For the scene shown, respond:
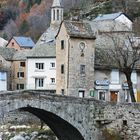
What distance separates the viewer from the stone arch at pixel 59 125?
46306 mm

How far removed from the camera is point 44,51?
88.3 m

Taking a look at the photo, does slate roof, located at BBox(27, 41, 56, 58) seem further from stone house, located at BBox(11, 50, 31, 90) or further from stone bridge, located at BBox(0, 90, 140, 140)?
stone bridge, located at BBox(0, 90, 140, 140)

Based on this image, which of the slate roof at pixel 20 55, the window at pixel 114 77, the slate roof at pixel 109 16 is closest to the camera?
the window at pixel 114 77

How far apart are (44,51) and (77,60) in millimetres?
24140

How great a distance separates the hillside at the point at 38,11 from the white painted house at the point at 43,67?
92.0 feet

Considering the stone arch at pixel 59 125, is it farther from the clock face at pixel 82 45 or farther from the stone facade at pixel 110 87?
the stone facade at pixel 110 87

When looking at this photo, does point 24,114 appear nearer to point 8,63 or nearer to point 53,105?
point 53,105

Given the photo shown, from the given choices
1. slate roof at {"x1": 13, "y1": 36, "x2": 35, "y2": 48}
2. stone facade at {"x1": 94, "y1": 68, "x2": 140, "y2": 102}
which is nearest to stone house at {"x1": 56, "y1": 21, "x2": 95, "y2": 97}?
stone facade at {"x1": 94, "y1": 68, "x2": 140, "y2": 102}

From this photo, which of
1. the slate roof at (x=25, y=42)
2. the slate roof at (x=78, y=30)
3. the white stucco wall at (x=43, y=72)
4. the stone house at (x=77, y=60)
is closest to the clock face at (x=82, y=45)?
the stone house at (x=77, y=60)

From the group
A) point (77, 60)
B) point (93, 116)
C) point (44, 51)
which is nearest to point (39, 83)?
point (44, 51)

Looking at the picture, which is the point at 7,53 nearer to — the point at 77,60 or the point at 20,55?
the point at 20,55

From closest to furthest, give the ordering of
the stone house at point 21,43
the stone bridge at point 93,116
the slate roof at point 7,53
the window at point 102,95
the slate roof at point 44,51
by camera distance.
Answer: the stone bridge at point 93,116, the window at point 102,95, the slate roof at point 44,51, the slate roof at point 7,53, the stone house at point 21,43

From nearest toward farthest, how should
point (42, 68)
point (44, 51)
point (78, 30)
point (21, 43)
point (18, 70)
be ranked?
point (78, 30)
point (44, 51)
point (42, 68)
point (18, 70)
point (21, 43)

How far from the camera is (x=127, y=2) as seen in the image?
415ft
